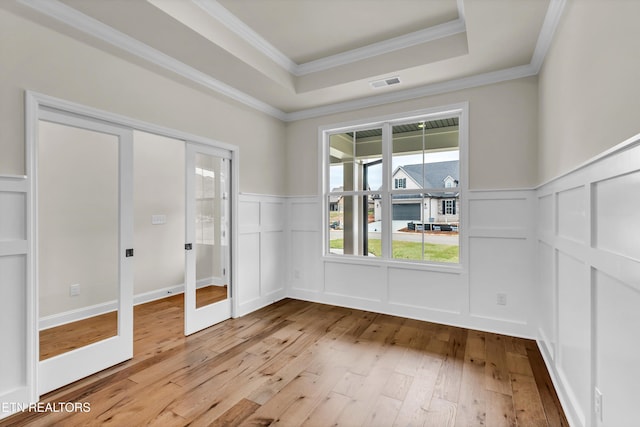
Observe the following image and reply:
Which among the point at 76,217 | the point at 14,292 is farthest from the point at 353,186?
the point at 14,292

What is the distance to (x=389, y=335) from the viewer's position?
10.6 feet

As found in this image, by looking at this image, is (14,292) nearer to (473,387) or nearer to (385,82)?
(473,387)

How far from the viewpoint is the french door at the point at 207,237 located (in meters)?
3.22

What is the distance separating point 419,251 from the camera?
3.72m

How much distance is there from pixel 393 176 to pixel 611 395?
289 cm

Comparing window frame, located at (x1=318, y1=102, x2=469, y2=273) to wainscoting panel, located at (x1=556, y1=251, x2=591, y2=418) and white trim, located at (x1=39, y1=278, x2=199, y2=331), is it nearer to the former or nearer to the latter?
wainscoting panel, located at (x1=556, y1=251, x2=591, y2=418)

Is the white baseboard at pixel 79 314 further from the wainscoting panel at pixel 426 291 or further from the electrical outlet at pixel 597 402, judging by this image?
the electrical outlet at pixel 597 402

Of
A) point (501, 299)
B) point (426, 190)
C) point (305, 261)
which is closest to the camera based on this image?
point (501, 299)

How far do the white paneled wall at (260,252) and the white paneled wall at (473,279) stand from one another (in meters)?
0.67

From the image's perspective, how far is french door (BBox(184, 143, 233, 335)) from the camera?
3.22 m

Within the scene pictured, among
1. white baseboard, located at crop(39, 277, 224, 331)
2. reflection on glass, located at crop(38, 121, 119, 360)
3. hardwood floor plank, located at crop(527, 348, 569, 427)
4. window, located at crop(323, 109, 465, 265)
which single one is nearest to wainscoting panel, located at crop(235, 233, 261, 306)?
white baseboard, located at crop(39, 277, 224, 331)

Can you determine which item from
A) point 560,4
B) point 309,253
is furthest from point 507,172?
point 309,253

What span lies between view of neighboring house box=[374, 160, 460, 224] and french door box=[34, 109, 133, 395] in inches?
117

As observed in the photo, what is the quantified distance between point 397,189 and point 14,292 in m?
3.63
